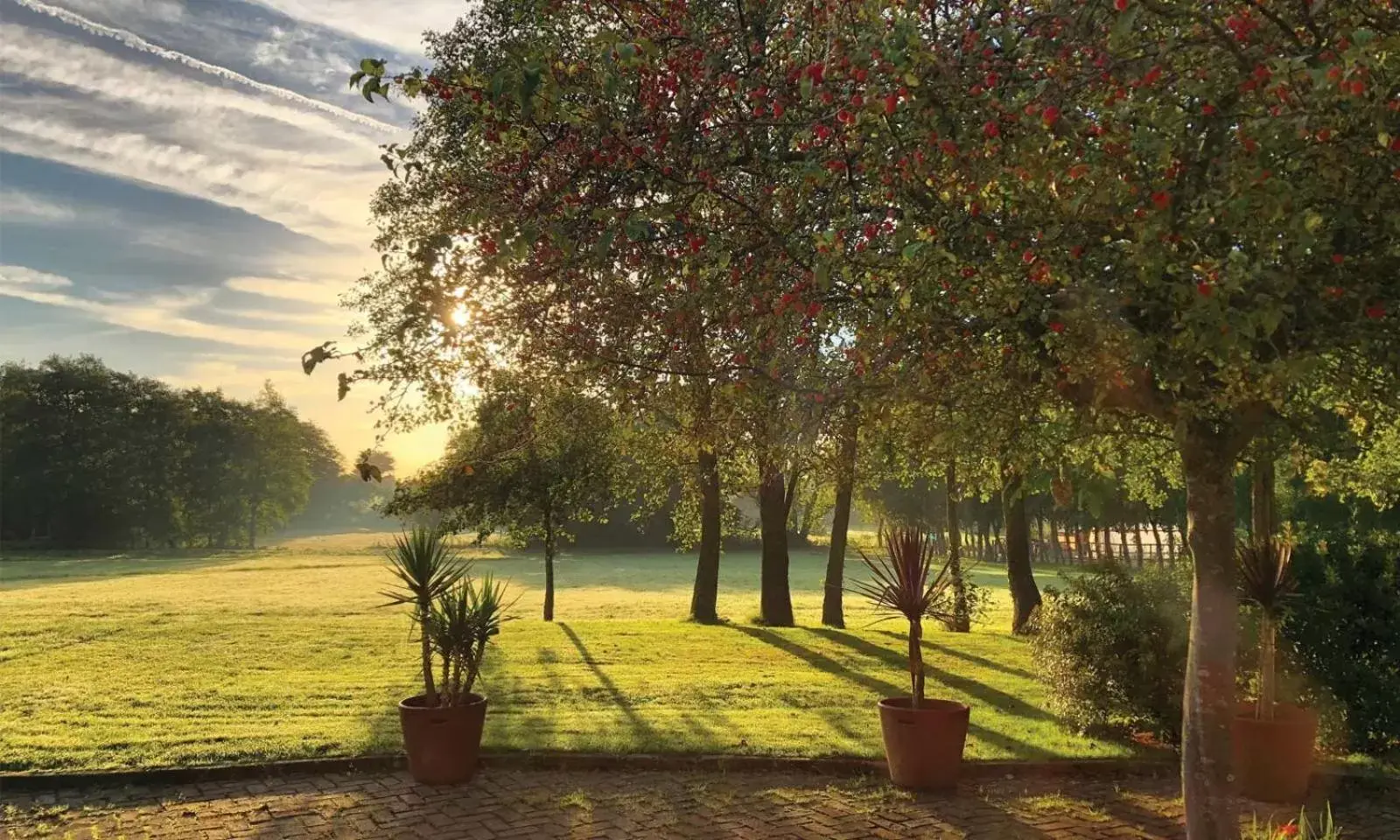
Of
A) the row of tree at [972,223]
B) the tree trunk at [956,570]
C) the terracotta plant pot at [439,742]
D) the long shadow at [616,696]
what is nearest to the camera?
the row of tree at [972,223]

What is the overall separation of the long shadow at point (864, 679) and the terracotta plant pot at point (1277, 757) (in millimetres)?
1776

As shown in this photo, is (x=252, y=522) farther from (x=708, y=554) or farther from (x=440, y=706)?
(x=440, y=706)

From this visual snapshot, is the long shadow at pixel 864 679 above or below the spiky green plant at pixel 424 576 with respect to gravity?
below

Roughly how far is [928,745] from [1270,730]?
9.41ft

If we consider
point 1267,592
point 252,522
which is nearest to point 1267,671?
point 1267,592

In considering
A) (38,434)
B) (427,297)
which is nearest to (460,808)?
(427,297)

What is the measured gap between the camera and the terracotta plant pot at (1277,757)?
25.0ft

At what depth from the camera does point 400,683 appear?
13.4 m

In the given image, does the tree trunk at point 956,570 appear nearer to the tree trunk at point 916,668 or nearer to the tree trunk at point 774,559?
the tree trunk at point 916,668

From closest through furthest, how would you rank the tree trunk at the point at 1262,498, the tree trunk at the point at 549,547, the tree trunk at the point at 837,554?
the tree trunk at the point at 1262,498, the tree trunk at the point at 837,554, the tree trunk at the point at 549,547

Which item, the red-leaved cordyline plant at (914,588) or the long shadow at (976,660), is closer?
the red-leaved cordyline plant at (914,588)

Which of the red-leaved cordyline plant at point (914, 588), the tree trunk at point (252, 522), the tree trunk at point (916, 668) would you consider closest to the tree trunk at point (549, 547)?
the red-leaved cordyline plant at point (914, 588)

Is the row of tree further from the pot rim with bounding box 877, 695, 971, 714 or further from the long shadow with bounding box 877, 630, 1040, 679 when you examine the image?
the long shadow with bounding box 877, 630, 1040, 679

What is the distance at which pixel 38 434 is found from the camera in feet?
194
